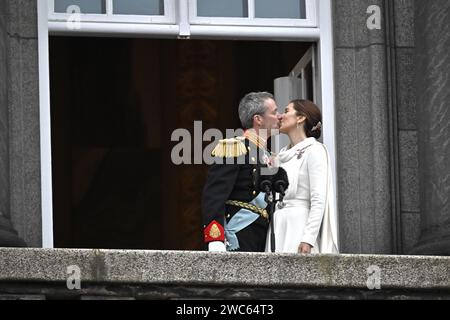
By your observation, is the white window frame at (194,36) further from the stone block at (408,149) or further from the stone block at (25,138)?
the stone block at (408,149)

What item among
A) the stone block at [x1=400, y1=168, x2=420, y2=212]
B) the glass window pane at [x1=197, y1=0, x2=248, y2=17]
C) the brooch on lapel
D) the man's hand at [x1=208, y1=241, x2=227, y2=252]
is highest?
the glass window pane at [x1=197, y1=0, x2=248, y2=17]

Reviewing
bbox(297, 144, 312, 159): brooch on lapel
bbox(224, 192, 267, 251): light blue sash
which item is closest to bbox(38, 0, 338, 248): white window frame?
bbox(297, 144, 312, 159): brooch on lapel

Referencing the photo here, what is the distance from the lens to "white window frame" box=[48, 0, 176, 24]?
14.8 meters

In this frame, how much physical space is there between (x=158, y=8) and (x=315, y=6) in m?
1.23

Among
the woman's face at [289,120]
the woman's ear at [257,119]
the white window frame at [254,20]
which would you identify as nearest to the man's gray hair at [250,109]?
the woman's ear at [257,119]

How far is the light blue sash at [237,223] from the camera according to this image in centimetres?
1362

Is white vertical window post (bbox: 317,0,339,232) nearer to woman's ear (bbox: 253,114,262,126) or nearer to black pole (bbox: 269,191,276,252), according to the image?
woman's ear (bbox: 253,114,262,126)

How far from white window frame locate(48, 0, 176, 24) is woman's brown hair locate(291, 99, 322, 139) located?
140 cm

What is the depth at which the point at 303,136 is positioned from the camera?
46.1 feet

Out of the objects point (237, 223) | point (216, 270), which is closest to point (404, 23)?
point (237, 223)

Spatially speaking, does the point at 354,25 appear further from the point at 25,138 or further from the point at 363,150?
the point at 25,138

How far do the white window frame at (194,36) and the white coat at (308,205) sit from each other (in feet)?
2.95

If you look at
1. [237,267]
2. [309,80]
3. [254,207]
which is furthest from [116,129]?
[237,267]
